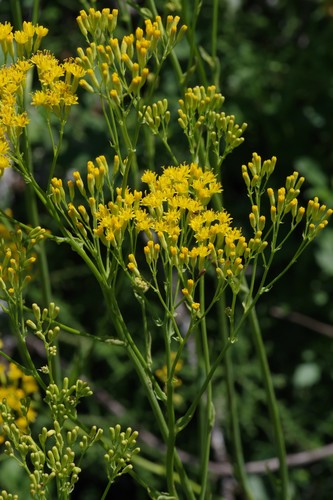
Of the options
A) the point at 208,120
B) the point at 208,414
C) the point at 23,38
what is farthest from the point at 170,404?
the point at 23,38

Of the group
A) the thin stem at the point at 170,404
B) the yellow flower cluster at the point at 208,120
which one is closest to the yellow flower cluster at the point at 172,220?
the thin stem at the point at 170,404

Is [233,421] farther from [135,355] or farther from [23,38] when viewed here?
[23,38]

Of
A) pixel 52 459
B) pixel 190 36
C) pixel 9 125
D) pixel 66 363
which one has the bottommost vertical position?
pixel 66 363

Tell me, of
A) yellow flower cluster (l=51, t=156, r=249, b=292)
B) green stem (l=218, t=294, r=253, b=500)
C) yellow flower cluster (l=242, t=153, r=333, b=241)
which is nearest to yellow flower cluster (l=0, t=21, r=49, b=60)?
yellow flower cluster (l=51, t=156, r=249, b=292)

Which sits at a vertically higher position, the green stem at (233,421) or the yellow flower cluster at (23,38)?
the yellow flower cluster at (23,38)

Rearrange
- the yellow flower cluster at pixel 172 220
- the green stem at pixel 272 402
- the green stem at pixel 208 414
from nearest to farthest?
the yellow flower cluster at pixel 172 220 → the green stem at pixel 208 414 → the green stem at pixel 272 402

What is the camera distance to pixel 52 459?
51.8 inches

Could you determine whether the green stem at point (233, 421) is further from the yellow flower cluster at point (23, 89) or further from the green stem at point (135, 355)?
the yellow flower cluster at point (23, 89)

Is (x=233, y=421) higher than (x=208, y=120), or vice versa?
(x=208, y=120)

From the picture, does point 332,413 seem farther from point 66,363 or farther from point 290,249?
point 66,363

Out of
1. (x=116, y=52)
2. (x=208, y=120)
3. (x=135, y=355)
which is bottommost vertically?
(x=135, y=355)

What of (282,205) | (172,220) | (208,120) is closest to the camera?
(172,220)

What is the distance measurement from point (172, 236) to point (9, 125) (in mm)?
301

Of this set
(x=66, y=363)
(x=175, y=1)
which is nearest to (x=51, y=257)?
(x=66, y=363)
